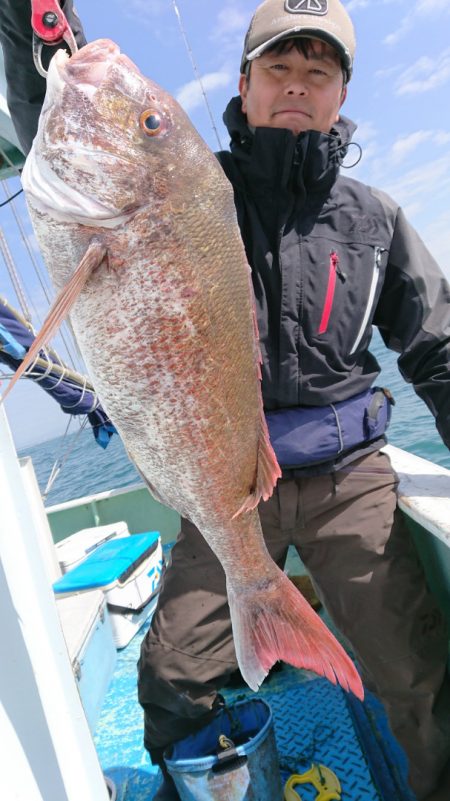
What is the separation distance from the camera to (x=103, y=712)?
3.42 meters

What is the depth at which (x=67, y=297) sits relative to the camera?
1357 millimetres

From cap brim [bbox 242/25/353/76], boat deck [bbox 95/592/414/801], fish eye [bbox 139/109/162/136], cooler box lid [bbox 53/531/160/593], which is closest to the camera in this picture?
fish eye [bbox 139/109/162/136]

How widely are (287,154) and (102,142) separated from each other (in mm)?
931

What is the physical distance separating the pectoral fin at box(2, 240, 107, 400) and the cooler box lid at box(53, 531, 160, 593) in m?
2.98

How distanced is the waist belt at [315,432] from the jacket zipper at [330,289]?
36 centimetres

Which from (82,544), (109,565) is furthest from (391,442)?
(109,565)

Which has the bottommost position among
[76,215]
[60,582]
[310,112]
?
[60,582]

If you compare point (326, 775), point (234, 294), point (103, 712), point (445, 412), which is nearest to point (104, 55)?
point (234, 294)

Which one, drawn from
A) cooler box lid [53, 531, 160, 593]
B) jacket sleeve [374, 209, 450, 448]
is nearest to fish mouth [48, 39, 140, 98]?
jacket sleeve [374, 209, 450, 448]

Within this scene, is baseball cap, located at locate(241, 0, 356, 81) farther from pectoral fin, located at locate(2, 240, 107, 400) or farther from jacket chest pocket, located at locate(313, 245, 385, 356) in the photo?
pectoral fin, located at locate(2, 240, 107, 400)

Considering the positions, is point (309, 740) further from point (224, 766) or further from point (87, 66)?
point (87, 66)

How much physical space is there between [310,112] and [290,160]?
0.89 feet

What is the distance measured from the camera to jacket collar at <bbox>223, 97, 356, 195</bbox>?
A: 7.08 feet

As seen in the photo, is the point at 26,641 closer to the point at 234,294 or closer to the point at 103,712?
the point at 234,294
